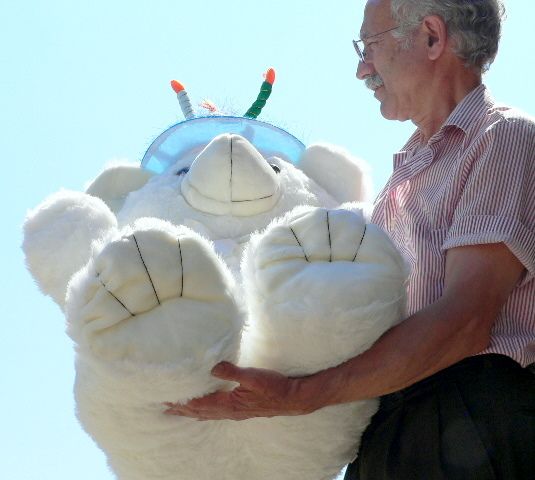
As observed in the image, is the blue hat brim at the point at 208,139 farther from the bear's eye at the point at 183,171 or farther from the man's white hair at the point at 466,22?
the man's white hair at the point at 466,22

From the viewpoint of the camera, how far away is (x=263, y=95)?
2.97 metres

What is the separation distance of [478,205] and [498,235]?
3.5 inches

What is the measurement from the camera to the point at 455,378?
6.70 feet

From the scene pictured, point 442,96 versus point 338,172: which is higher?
point 442,96

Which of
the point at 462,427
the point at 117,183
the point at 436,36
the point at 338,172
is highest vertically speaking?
the point at 436,36

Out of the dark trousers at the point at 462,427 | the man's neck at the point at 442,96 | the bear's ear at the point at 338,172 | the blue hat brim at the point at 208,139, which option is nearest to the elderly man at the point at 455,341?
the dark trousers at the point at 462,427

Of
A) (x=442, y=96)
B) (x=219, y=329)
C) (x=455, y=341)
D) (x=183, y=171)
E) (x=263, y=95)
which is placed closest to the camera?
(x=219, y=329)

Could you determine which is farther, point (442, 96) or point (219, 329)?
point (442, 96)

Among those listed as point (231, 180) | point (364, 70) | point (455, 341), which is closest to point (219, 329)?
point (455, 341)

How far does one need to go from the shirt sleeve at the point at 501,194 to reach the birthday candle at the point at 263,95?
964mm

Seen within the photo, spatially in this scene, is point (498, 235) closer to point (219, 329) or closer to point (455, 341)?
point (455, 341)

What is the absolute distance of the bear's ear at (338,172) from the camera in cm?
282

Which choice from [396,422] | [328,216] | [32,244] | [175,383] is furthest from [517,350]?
[32,244]

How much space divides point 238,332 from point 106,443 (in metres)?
0.36
